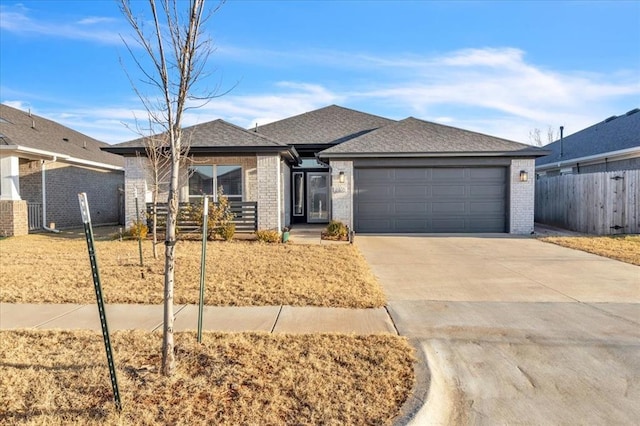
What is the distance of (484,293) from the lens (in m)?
6.31

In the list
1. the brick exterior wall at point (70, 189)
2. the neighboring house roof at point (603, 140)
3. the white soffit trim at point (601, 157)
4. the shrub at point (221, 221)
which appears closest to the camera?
the shrub at point (221, 221)

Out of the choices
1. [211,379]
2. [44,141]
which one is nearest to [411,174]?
[211,379]

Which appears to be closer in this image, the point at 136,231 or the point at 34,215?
the point at 136,231

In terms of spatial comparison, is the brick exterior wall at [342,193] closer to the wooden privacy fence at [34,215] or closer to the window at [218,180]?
the window at [218,180]

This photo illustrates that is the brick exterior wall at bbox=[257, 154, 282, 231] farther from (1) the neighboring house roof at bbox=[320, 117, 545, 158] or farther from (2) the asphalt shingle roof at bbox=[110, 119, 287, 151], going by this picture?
(1) the neighboring house roof at bbox=[320, 117, 545, 158]

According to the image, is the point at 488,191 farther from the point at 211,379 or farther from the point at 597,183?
the point at 211,379

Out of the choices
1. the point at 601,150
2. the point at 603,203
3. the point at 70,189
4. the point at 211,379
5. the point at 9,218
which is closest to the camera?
the point at 211,379

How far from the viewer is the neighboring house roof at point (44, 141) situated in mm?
13977

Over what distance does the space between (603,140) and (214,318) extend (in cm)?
2021

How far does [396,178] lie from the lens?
1446 centimetres

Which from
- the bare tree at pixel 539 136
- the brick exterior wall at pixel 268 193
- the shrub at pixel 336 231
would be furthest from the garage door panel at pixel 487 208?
the bare tree at pixel 539 136

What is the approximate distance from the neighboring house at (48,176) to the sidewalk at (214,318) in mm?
10244

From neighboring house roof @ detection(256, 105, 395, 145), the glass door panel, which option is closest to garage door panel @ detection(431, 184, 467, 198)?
neighboring house roof @ detection(256, 105, 395, 145)

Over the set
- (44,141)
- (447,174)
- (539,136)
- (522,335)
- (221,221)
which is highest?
(539,136)
